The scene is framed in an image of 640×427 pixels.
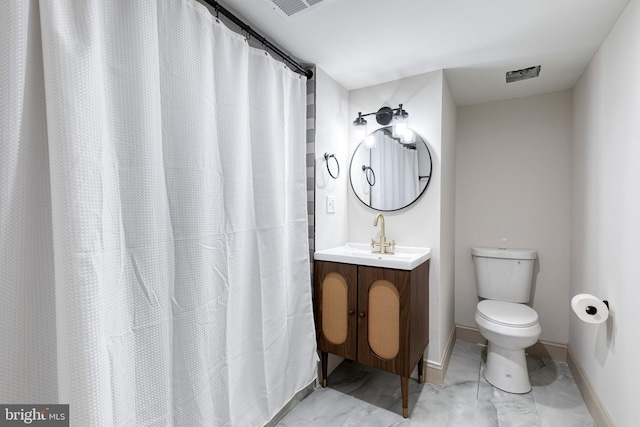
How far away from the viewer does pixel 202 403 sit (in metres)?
1.22

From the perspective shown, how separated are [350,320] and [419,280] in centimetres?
51

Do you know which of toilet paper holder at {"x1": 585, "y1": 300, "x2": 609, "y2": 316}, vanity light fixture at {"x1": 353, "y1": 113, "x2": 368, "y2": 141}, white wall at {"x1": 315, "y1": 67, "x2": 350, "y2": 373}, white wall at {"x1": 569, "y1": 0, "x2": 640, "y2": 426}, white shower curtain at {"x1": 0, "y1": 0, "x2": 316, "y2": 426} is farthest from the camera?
vanity light fixture at {"x1": 353, "y1": 113, "x2": 368, "y2": 141}

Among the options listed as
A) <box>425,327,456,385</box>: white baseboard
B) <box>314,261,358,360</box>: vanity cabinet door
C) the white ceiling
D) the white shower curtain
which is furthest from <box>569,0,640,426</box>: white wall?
the white shower curtain

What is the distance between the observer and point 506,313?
208 cm

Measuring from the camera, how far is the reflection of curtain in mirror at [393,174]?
2164mm

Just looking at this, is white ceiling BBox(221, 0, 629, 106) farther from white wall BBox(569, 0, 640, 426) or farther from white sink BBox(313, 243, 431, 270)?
white sink BBox(313, 243, 431, 270)

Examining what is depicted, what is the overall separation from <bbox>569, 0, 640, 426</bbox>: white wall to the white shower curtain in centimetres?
167

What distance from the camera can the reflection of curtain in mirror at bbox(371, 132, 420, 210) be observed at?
2.16 meters

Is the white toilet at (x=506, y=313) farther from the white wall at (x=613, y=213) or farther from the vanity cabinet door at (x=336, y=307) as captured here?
the vanity cabinet door at (x=336, y=307)

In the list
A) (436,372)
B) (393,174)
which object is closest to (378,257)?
(393,174)

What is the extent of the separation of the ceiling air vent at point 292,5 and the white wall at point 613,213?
4.69 ft

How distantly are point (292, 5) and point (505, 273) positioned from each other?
→ 245 cm

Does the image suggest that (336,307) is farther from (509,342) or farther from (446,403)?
(509,342)

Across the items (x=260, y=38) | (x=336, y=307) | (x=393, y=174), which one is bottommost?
(x=336, y=307)
